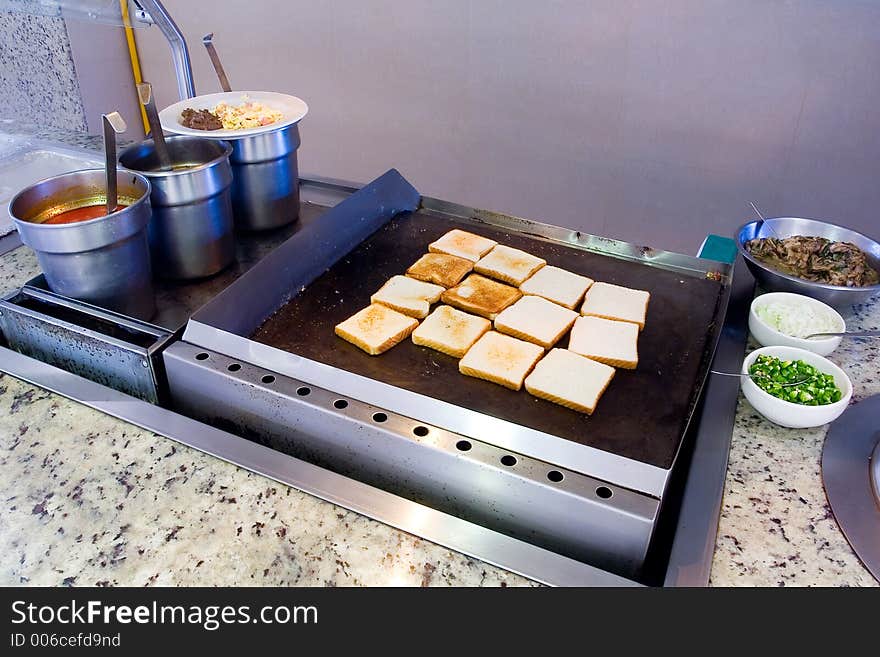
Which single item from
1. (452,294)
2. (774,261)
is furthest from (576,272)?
(774,261)

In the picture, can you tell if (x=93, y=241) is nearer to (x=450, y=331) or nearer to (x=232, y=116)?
(x=232, y=116)

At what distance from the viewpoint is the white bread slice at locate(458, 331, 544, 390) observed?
1371 millimetres

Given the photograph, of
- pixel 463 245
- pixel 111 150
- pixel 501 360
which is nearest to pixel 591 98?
pixel 463 245

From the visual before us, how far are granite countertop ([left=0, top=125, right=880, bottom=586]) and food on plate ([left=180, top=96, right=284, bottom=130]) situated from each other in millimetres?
789

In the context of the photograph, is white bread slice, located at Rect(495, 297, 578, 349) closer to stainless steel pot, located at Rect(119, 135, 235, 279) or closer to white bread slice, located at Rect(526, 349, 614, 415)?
A: white bread slice, located at Rect(526, 349, 614, 415)

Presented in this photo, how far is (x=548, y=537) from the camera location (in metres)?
1.13

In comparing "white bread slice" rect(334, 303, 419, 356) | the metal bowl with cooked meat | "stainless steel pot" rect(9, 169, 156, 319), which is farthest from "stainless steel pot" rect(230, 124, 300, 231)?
the metal bowl with cooked meat

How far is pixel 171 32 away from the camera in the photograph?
169 centimetres

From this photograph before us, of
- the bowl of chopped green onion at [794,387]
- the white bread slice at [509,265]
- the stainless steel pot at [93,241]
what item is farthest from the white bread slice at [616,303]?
the stainless steel pot at [93,241]

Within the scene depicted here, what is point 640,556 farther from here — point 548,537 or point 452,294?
point 452,294
